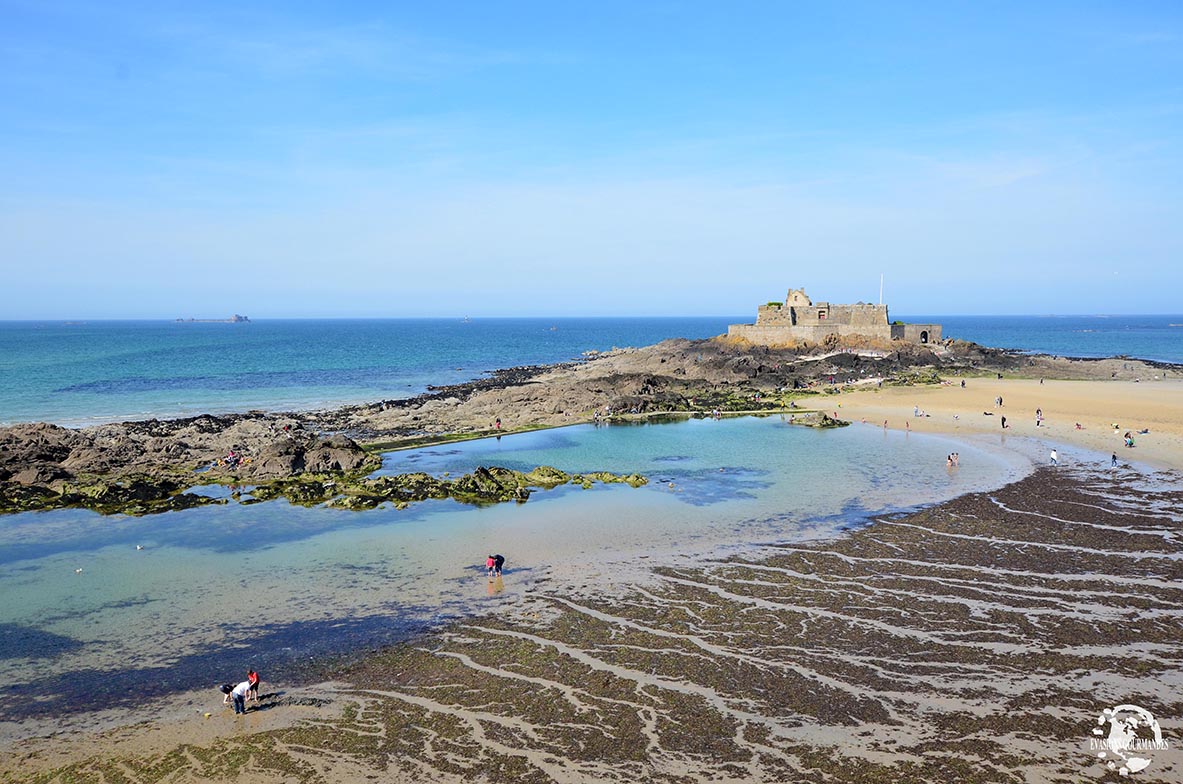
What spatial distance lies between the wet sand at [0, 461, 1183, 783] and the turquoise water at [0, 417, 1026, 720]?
1.70 m

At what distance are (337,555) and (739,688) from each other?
13.8 meters

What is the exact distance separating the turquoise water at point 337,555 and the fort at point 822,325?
42640 mm

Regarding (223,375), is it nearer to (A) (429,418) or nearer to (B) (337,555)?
(A) (429,418)

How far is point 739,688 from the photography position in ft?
47.2

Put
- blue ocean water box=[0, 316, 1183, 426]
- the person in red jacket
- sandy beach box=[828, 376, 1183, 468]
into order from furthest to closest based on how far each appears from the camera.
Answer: blue ocean water box=[0, 316, 1183, 426]
sandy beach box=[828, 376, 1183, 468]
the person in red jacket

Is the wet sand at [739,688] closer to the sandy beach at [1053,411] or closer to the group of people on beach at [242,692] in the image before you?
the group of people on beach at [242,692]

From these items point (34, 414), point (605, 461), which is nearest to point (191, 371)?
point (34, 414)

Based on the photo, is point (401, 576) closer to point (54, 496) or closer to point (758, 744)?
point (758, 744)

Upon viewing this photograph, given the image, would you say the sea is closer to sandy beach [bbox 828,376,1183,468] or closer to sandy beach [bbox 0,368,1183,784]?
sandy beach [bbox 0,368,1183,784]

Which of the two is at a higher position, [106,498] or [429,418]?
[429,418]

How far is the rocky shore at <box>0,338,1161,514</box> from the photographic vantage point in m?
31.7

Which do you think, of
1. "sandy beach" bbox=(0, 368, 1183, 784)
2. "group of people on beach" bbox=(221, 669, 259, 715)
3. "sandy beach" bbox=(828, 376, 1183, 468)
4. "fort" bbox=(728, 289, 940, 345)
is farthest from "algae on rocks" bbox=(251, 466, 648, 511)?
"fort" bbox=(728, 289, 940, 345)

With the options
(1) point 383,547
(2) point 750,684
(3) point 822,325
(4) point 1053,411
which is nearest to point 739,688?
(2) point 750,684

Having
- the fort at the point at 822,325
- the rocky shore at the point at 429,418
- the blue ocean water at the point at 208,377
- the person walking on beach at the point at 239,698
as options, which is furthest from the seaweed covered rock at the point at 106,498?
the fort at the point at 822,325
